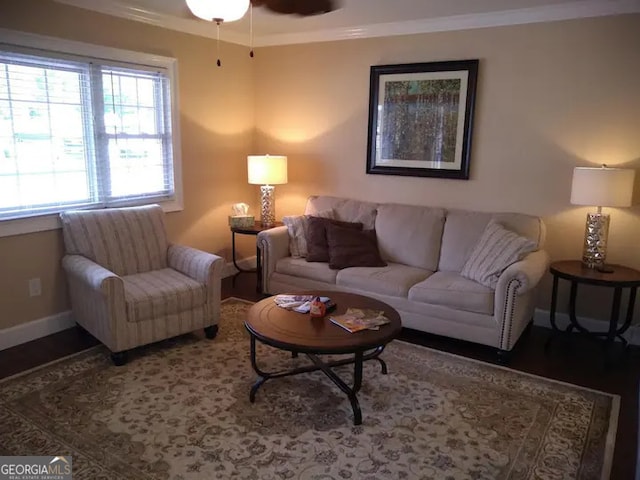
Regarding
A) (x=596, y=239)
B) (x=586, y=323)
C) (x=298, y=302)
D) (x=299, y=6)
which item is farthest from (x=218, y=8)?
(x=586, y=323)

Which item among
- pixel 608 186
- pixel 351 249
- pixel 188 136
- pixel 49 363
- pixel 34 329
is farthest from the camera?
pixel 188 136

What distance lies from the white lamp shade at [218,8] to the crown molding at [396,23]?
1.62 meters

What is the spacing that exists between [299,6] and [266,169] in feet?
4.80

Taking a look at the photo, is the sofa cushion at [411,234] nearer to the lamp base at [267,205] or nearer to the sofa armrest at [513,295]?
the sofa armrest at [513,295]

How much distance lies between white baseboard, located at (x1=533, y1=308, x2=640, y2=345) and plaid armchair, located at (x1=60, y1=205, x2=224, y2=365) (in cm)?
259

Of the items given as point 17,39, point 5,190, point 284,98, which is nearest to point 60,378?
point 5,190

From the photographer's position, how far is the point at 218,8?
2.43 m

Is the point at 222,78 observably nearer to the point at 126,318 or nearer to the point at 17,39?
the point at 17,39

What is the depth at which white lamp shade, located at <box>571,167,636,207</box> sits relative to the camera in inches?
130

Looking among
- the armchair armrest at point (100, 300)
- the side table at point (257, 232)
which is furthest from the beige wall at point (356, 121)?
the armchair armrest at point (100, 300)

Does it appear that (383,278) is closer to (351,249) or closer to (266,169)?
(351,249)

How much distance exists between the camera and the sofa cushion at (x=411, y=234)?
410 cm

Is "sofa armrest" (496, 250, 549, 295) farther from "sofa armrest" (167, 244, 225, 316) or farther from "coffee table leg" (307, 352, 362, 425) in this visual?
"sofa armrest" (167, 244, 225, 316)

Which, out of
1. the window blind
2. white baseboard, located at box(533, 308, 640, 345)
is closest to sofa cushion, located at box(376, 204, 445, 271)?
white baseboard, located at box(533, 308, 640, 345)
